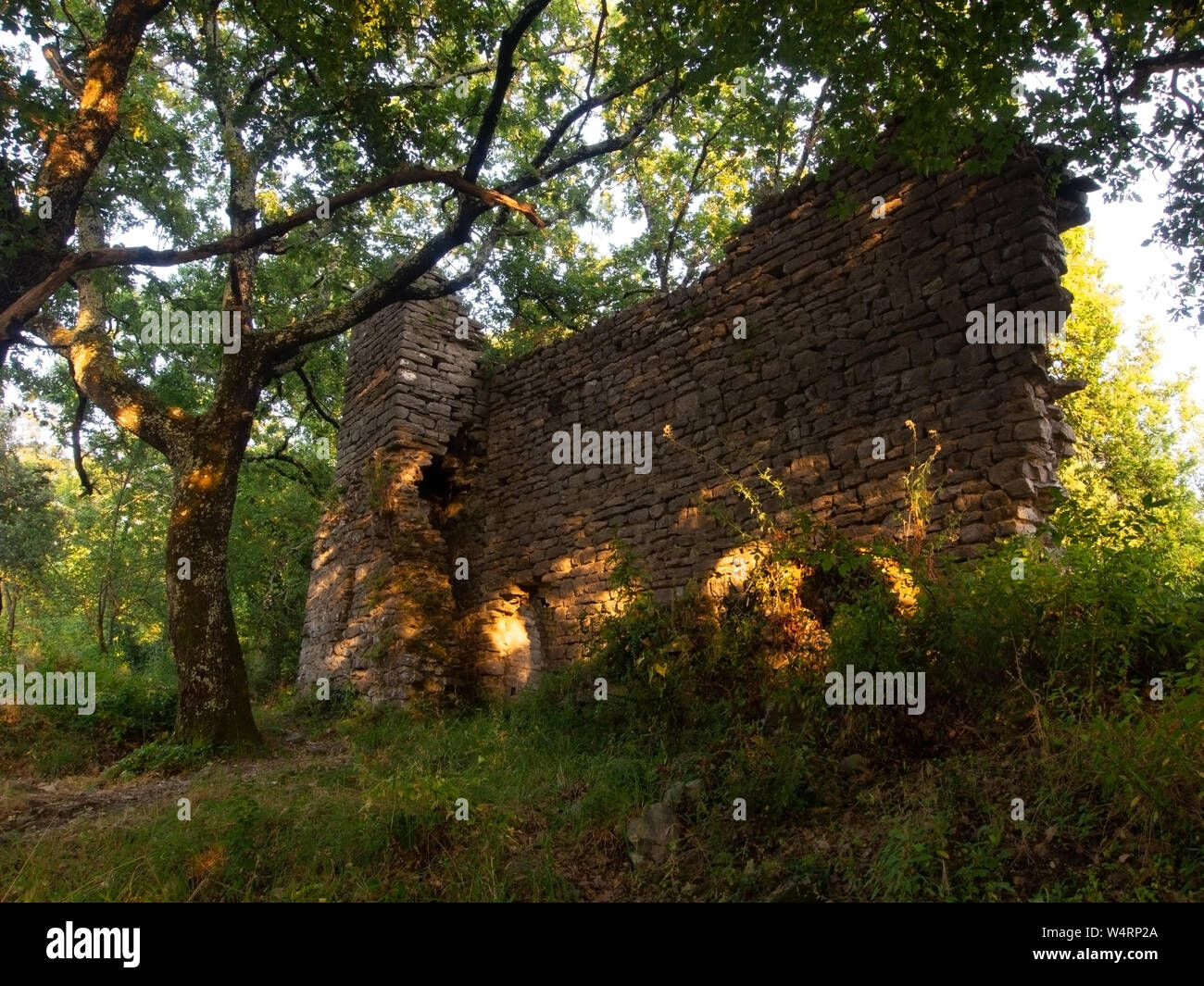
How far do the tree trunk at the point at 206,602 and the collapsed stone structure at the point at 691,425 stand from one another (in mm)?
2152

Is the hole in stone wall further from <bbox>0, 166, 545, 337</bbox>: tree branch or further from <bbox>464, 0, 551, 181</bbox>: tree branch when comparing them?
<bbox>464, 0, 551, 181</bbox>: tree branch

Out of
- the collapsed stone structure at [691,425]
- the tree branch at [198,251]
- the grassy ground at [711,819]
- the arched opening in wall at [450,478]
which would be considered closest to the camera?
the grassy ground at [711,819]

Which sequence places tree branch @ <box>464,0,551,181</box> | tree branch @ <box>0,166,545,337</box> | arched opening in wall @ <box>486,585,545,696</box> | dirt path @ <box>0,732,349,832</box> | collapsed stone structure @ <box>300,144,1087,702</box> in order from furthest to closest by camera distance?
1. arched opening in wall @ <box>486,585,545,696</box>
2. tree branch @ <box>464,0,551,181</box>
3. collapsed stone structure @ <box>300,144,1087,702</box>
4. tree branch @ <box>0,166,545,337</box>
5. dirt path @ <box>0,732,349,832</box>

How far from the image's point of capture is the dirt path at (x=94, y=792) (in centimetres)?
511

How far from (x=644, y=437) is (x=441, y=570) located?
3.38 metres

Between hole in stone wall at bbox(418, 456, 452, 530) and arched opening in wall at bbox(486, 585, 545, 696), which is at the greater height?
hole in stone wall at bbox(418, 456, 452, 530)

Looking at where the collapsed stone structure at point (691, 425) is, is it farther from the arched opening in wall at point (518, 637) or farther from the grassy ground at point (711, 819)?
the grassy ground at point (711, 819)

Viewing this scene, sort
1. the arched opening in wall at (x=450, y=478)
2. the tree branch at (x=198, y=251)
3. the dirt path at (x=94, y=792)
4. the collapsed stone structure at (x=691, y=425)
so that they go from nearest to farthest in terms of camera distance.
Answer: the dirt path at (x=94, y=792), the tree branch at (x=198, y=251), the collapsed stone structure at (x=691, y=425), the arched opening in wall at (x=450, y=478)

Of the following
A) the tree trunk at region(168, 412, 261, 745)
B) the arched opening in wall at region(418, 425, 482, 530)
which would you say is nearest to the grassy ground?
the tree trunk at region(168, 412, 261, 745)

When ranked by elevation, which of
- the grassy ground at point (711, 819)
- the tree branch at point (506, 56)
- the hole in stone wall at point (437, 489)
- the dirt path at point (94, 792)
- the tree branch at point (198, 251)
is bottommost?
the dirt path at point (94, 792)

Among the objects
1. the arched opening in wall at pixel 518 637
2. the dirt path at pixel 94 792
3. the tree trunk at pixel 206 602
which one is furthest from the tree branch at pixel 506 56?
the dirt path at pixel 94 792

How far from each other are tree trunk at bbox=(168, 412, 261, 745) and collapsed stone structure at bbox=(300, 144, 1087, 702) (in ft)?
7.06

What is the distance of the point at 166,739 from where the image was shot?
22.3 feet

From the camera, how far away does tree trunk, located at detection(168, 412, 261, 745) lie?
679 centimetres
